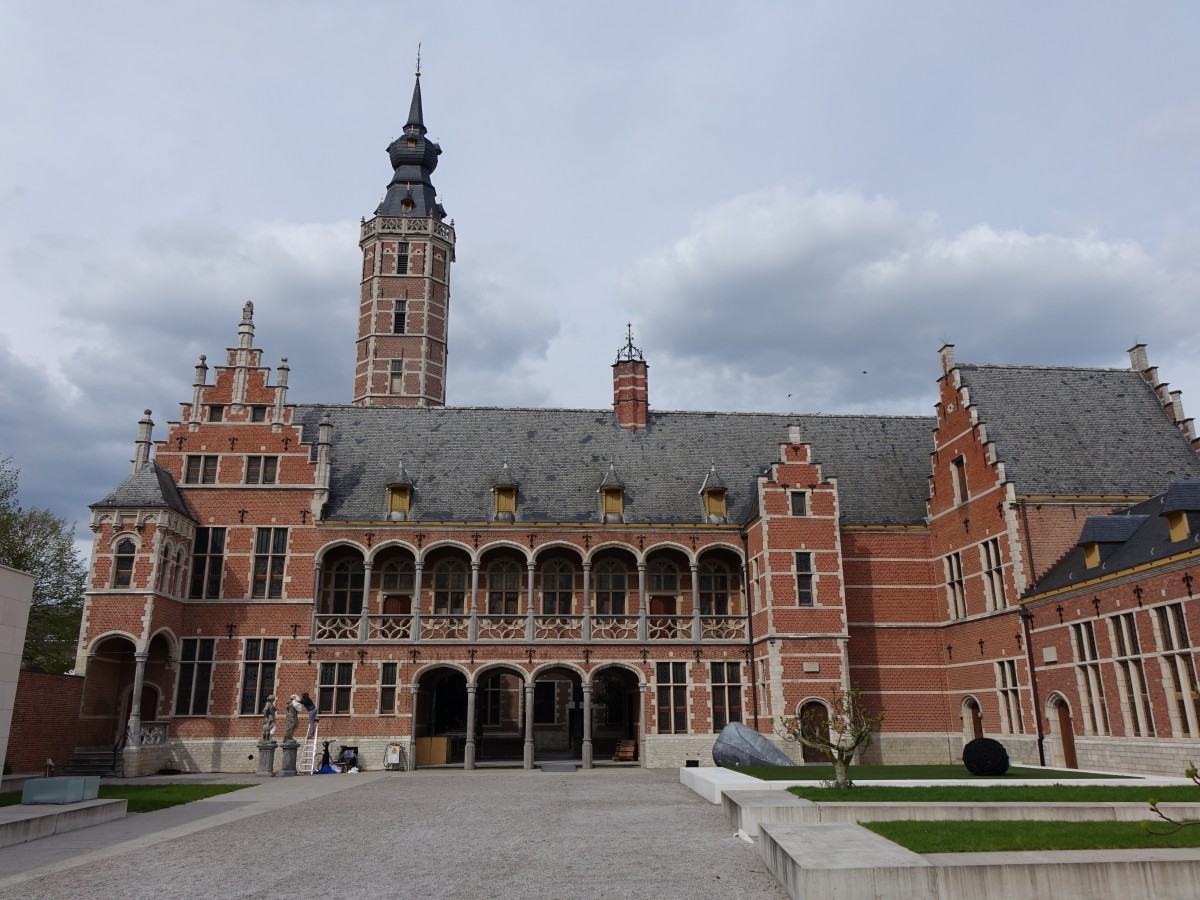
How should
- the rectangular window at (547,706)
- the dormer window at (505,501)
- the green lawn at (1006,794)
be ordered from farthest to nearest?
the rectangular window at (547,706) < the dormer window at (505,501) < the green lawn at (1006,794)

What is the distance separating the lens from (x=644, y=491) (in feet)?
99.8

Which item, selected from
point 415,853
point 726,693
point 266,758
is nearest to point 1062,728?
point 726,693

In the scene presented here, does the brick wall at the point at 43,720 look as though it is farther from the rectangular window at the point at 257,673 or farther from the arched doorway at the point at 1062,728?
the arched doorway at the point at 1062,728

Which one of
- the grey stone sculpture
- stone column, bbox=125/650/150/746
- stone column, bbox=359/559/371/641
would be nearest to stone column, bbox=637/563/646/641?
the grey stone sculpture

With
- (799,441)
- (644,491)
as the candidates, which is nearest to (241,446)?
(644,491)

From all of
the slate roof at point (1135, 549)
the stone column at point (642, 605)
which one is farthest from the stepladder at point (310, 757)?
the slate roof at point (1135, 549)

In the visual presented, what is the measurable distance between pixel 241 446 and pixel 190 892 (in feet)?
71.1

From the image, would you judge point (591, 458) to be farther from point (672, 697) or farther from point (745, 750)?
point (745, 750)

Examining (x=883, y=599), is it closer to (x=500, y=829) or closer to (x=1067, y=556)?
(x=1067, y=556)

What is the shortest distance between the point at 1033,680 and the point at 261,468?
2389cm

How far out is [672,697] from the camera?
91.1 ft

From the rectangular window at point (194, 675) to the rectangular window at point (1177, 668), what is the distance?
25.6m

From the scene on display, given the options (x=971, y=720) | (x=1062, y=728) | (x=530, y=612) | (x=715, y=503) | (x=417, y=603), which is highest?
(x=715, y=503)

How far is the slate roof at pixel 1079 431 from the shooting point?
2520cm
